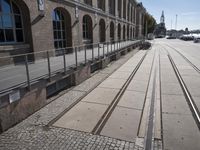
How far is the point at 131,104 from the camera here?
636 cm

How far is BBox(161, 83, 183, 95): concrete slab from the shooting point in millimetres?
7634

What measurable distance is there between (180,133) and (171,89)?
3.80 m

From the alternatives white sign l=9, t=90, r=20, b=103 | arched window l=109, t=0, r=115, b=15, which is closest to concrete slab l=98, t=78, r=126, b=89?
white sign l=9, t=90, r=20, b=103

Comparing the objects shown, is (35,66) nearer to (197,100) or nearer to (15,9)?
(15,9)

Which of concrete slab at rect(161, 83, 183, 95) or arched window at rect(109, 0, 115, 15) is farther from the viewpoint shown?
arched window at rect(109, 0, 115, 15)

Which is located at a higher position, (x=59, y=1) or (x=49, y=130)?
(x=59, y=1)

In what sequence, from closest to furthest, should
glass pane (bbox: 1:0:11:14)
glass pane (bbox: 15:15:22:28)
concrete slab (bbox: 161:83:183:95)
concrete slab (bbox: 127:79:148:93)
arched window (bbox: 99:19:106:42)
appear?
concrete slab (bbox: 161:83:183:95)
concrete slab (bbox: 127:79:148:93)
glass pane (bbox: 1:0:11:14)
glass pane (bbox: 15:15:22:28)
arched window (bbox: 99:19:106:42)

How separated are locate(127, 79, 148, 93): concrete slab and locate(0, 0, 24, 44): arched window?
6.01 meters

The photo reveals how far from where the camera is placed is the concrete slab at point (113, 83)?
8.45m

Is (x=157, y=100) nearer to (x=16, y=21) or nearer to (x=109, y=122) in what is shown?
(x=109, y=122)

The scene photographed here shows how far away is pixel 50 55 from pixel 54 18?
646cm

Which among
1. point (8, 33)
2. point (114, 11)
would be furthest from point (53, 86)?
point (114, 11)

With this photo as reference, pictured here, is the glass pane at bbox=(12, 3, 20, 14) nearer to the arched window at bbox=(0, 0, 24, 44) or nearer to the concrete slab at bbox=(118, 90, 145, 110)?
the arched window at bbox=(0, 0, 24, 44)

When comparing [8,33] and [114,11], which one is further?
[114,11]
